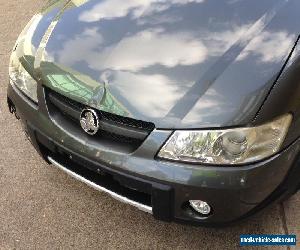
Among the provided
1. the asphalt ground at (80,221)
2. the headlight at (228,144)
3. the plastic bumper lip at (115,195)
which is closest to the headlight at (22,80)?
the plastic bumper lip at (115,195)

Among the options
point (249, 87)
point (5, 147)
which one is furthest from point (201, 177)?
point (5, 147)

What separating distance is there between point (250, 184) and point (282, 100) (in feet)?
1.29

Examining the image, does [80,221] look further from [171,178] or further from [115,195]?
[171,178]

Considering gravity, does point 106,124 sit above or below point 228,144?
above

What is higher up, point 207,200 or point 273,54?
point 273,54

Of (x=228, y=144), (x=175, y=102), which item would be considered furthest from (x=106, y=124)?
(x=228, y=144)

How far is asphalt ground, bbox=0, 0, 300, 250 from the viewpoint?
2633mm

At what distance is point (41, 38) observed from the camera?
260 cm

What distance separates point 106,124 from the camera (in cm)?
220

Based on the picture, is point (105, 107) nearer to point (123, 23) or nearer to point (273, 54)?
point (123, 23)

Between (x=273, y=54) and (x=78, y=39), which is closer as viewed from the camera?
(x=273, y=54)

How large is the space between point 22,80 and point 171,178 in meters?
1.08

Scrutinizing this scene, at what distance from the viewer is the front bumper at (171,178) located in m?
2.02

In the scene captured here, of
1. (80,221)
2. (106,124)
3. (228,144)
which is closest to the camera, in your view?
(228,144)
